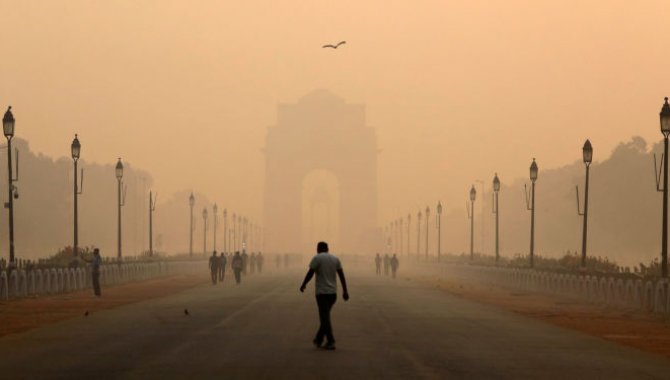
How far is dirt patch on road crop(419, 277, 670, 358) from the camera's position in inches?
1068

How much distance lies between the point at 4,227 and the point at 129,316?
391ft

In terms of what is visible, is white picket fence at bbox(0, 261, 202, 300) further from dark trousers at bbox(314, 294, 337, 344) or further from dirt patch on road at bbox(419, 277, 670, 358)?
dark trousers at bbox(314, 294, 337, 344)

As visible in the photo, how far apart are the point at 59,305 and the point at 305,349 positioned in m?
19.5

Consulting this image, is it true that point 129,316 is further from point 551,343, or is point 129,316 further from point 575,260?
point 575,260

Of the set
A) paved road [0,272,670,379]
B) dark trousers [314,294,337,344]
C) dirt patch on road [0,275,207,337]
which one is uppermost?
dark trousers [314,294,337,344]

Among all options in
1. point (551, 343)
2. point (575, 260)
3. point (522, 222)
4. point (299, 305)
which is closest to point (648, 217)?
point (522, 222)

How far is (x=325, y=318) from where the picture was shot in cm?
2272

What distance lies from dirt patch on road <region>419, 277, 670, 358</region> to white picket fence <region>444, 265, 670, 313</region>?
0.43 meters

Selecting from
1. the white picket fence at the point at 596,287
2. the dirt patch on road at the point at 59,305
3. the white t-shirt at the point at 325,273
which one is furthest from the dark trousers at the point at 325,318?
the white picket fence at the point at 596,287

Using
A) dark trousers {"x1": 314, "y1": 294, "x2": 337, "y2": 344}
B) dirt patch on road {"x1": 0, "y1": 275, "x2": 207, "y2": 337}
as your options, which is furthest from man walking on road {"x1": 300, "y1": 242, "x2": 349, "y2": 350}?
dirt patch on road {"x1": 0, "y1": 275, "x2": 207, "y2": 337}

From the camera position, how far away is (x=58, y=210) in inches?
6368

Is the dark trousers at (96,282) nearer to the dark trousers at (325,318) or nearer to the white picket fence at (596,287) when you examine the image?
the white picket fence at (596,287)

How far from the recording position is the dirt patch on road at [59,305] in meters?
31.0

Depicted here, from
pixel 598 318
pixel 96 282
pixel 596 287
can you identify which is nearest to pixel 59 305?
pixel 96 282
